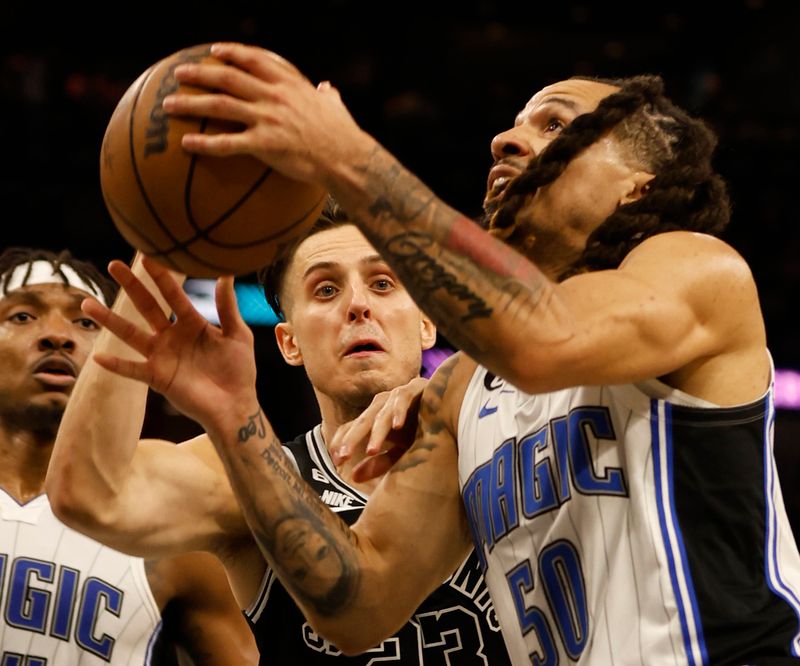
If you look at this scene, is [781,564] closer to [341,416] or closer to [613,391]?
[613,391]

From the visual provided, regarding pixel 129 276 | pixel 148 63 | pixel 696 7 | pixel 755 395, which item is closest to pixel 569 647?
pixel 755 395

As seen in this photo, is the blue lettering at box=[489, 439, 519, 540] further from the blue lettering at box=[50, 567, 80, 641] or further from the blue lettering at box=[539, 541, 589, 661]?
the blue lettering at box=[50, 567, 80, 641]

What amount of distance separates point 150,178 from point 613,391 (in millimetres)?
941

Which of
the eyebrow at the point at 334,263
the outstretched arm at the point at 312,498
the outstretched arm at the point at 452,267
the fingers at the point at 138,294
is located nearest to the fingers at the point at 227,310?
the outstretched arm at the point at 312,498

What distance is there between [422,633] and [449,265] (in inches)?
59.1

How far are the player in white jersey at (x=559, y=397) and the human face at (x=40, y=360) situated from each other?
1847mm

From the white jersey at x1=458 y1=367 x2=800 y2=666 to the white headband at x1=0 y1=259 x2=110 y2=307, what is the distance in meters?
2.50

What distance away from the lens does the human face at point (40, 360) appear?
4211 mm

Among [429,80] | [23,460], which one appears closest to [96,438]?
[23,460]

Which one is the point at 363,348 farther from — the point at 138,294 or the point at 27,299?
the point at 27,299

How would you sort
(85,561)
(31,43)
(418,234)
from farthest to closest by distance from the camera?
(31,43), (85,561), (418,234)

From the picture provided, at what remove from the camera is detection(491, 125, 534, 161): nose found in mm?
2656

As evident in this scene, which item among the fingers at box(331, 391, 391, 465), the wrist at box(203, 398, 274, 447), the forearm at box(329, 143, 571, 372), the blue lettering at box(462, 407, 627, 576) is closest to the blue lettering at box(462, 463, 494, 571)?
the blue lettering at box(462, 407, 627, 576)

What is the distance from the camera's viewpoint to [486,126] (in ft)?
33.8
